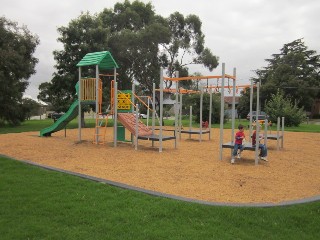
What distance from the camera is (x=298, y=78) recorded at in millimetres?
50844

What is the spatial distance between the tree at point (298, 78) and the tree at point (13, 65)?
104 feet

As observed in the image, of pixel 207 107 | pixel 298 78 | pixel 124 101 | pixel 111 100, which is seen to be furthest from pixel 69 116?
pixel 298 78

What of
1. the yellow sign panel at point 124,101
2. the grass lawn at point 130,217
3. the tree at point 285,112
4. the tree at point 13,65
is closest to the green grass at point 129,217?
the grass lawn at point 130,217

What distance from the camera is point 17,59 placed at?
2120 cm

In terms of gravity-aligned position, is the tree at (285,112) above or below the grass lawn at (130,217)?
above

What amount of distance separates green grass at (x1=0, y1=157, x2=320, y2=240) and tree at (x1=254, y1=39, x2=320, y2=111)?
42.9 m

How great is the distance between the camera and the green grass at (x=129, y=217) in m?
3.83

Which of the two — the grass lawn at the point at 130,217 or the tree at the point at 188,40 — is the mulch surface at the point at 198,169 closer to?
the grass lawn at the point at 130,217

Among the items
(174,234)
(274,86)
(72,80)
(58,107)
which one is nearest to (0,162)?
(174,234)

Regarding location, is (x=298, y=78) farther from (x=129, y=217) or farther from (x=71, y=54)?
(x=129, y=217)

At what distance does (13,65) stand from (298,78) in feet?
143

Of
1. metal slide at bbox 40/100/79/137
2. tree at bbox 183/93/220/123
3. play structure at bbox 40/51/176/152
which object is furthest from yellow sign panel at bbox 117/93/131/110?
tree at bbox 183/93/220/123

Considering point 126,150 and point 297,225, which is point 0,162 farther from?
point 297,225

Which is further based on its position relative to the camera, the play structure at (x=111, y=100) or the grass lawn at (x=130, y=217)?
the play structure at (x=111, y=100)
